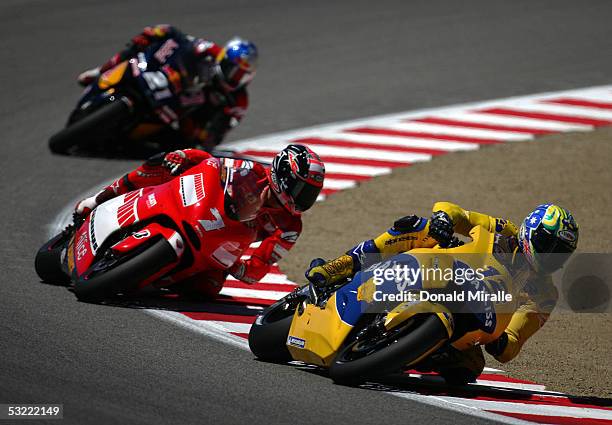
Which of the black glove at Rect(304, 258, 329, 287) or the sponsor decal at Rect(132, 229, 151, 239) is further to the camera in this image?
the sponsor decal at Rect(132, 229, 151, 239)

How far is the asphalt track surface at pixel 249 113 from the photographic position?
22.9 ft

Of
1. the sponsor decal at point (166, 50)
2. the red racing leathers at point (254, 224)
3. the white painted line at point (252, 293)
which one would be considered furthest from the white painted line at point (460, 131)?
the red racing leathers at point (254, 224)

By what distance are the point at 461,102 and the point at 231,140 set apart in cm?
391

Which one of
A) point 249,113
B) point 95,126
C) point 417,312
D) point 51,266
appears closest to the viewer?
point 417,312

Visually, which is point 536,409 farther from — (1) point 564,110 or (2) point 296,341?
(1) point 564,110

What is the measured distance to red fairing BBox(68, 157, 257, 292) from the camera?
9.02 m

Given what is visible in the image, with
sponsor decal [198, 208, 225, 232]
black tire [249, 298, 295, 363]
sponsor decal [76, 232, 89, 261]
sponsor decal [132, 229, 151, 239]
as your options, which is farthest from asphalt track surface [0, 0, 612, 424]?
sponsor decal [198, 208, 225, 232]

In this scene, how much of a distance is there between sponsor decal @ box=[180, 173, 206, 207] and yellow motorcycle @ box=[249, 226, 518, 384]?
158 centimetres

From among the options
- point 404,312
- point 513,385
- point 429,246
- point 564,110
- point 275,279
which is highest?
point 429,246

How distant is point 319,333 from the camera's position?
7668mm

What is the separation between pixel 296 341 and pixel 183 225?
1.69 m

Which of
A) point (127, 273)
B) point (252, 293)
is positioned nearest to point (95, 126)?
point (252, 293)

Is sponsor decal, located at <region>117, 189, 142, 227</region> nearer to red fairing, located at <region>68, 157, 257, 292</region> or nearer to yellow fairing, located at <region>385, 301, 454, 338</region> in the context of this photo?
red fairing, located at <region>68, 157, 257, 292</region>

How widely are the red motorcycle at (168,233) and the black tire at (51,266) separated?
11cm
